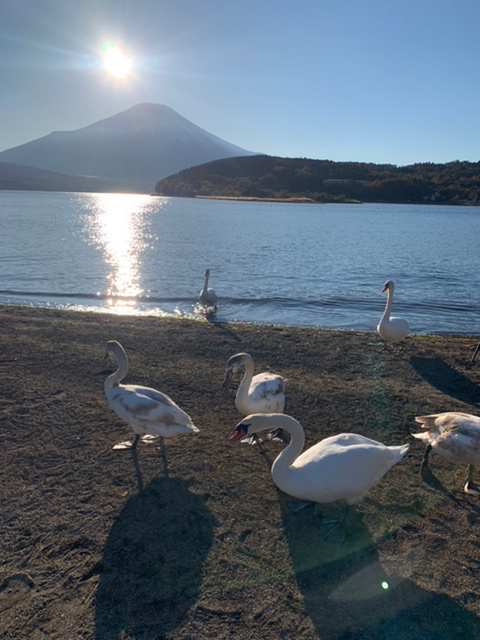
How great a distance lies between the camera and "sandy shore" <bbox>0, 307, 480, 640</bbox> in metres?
3.99

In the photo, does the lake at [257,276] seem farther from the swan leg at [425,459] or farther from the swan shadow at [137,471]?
the swan shadow at [137,471]

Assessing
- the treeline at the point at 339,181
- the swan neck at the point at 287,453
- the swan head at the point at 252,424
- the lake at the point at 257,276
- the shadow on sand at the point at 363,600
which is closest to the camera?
the shadow on sand at the point at 363,600

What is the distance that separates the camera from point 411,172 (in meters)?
139

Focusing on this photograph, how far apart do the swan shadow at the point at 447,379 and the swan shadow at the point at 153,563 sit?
5498mm

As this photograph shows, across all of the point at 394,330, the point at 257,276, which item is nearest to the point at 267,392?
the point at 394,330

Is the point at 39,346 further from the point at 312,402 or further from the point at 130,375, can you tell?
the point at 312,402

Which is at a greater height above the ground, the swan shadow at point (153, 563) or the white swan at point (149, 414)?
the white swan at point (149, 414)

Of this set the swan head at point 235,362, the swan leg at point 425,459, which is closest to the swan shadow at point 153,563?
the swan head at point 235,362

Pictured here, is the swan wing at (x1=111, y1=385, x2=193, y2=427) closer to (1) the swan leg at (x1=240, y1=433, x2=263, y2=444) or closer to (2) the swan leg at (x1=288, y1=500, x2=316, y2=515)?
(1) the swan leg at (x1=240, y1=433, x2=263, y2=444)

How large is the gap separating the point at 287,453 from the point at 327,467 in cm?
43

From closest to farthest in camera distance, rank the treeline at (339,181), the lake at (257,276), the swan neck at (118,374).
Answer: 1. the swan neck at (118,374)
2. the lake at (257,276)
3. the treeline at (339,181)

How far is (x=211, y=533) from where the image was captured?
4918mm

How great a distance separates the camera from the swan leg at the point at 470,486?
5727mm

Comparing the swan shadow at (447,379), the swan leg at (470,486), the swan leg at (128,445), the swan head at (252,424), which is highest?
the swan head at (252,424)
